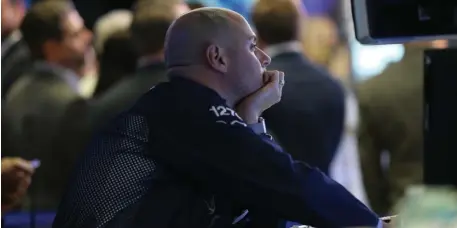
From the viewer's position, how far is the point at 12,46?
3.21m

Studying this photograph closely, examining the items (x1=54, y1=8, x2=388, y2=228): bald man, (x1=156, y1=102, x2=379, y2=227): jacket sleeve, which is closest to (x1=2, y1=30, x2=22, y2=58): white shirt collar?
(x1=54, y1=8, x2=388, y2=228): bald man

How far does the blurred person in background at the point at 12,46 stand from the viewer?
3107 mm

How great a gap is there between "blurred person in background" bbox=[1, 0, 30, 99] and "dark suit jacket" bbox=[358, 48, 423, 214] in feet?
3.66

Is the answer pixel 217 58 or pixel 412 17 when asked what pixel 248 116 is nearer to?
pixel 217 58

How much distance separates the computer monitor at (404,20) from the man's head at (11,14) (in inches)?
78.4

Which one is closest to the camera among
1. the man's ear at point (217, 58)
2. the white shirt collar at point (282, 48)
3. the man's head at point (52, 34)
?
the man's ear at point (217, 58)

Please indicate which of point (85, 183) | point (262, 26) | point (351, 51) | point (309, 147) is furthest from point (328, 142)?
point (85, 183)

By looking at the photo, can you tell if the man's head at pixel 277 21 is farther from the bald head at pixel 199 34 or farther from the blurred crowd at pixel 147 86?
the bald head at pixel 199 34

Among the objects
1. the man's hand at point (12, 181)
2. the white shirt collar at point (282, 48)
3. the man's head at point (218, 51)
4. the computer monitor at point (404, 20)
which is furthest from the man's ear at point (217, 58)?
the white shirt collar at point (282, 48)

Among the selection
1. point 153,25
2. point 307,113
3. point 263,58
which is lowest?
point 307,113

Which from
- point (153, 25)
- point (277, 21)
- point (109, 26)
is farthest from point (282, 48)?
point (109, 26)

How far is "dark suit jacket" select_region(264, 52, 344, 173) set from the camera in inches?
109

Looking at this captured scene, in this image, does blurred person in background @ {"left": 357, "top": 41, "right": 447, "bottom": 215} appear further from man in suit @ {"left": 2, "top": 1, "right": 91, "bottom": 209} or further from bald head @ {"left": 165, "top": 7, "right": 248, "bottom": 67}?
bald head @ {"left": 165, "top": 7, "right": 248, "bottom": 67}

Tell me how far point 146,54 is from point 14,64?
1.92 ft
